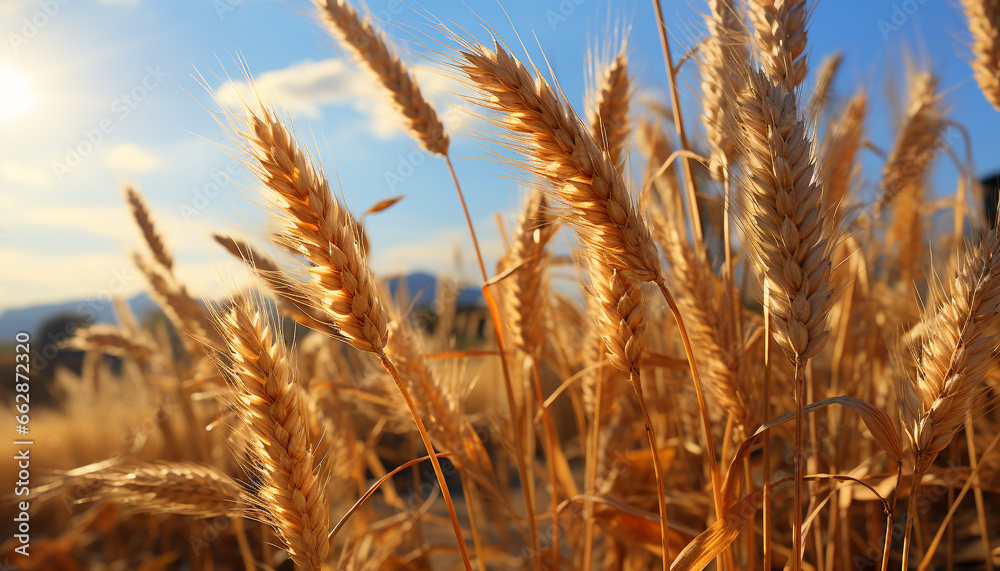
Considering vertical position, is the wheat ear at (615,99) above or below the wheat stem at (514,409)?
above

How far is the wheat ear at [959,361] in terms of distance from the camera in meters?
0.80

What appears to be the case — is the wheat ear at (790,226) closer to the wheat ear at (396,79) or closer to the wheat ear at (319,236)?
the wheat ear at (319,236)

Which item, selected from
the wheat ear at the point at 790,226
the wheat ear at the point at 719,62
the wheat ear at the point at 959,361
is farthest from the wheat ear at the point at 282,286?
the wheat ear at the point at 959,361

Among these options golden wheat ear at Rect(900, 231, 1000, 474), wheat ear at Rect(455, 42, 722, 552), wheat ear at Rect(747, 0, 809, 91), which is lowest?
golden wheat ear at Rect(900, 231, 1000, 474)

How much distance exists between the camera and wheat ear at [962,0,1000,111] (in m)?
1.46

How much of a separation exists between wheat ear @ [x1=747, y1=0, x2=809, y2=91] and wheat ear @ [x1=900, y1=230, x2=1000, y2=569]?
17.5 inches

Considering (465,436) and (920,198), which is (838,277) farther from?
(465,436)

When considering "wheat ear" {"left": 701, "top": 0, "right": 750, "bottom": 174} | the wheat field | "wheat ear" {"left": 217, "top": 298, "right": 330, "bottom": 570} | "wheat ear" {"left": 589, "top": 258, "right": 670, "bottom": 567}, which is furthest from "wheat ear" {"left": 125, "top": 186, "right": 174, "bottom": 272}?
"wheat ear" {"left": 701, "top": 0, "right": 750, "bottom": 174}

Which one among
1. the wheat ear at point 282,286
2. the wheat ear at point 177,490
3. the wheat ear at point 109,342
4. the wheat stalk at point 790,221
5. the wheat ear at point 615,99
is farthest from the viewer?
the wheat ear at point 109,342

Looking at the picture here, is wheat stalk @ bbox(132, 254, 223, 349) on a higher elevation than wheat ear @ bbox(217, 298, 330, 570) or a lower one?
higher

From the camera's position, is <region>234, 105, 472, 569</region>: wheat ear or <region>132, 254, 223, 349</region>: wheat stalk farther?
<region>132, 254, 223, 349</region>: wheat stalk

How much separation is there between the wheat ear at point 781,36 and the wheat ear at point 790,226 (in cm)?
8

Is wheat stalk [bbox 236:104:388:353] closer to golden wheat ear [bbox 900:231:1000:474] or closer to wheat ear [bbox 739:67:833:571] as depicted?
wheat ear [bbox 739:67:833:571]

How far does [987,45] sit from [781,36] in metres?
1.21
